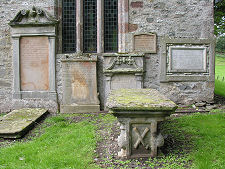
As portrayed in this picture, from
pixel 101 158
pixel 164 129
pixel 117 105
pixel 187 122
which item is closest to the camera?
pixel 117 105

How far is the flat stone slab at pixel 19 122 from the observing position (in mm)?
4512

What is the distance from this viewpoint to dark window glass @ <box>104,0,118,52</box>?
7.05 meters

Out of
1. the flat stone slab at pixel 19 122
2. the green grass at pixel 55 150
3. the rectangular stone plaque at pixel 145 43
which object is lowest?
the green grass at pixel 55 150

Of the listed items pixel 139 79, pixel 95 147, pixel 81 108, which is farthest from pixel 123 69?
pixel 95 147

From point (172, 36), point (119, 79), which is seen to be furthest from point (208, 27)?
point (119, 79)

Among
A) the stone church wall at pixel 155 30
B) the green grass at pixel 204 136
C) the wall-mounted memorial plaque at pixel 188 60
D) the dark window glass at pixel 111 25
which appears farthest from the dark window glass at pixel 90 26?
the green grass at pixel 204 136

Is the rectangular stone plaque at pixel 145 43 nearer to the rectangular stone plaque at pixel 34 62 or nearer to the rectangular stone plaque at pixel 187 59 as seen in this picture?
the rectangular stone plaque at pixel 187 59

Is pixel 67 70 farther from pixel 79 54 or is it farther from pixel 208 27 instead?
pixel 208 27

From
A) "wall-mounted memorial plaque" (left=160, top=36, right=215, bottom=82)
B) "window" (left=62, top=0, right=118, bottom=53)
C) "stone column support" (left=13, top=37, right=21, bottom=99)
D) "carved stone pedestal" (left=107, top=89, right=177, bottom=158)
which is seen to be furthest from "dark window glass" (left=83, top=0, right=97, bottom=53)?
"carved stone pedestal" (left=107, top=89, right=177, bottom=158)

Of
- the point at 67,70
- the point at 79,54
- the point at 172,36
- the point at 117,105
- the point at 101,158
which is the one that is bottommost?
the point at 101,158

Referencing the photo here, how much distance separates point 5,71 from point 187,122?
17.2 feet

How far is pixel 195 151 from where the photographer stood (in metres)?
3.34

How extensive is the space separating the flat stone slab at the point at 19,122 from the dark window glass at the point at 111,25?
2.72 m

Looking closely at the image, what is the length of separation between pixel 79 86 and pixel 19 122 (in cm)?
200
